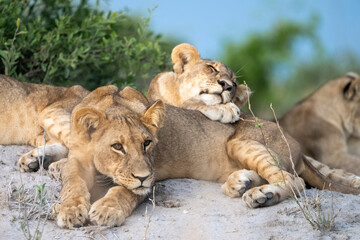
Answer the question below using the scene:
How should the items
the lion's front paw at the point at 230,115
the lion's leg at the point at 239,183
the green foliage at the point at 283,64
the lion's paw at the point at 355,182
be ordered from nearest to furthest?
the lion's leg at the point at 239,183 < the lion's front paw at the point at 230,115 < the lion's paw at the point at 355,182 < the green foliage at the point at 283,64

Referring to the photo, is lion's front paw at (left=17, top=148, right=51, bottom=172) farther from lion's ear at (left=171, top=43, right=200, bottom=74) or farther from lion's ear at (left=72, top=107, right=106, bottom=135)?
lion's ear at (left=171, top=43, right=200, bottom=74)

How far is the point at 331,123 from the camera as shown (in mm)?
7848

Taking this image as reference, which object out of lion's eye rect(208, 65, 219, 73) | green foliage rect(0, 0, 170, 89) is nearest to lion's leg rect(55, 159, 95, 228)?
lion's eye rect(208, 65, 219, 73)

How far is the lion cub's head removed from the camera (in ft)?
12.7

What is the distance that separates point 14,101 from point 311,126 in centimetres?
368

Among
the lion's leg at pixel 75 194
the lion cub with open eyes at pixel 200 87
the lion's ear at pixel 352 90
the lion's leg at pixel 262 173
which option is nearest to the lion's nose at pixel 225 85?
the lion cub with open eyes at pixel 200 87

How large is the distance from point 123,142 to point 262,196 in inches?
38.4

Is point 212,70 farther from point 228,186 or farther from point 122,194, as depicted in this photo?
point 122,194

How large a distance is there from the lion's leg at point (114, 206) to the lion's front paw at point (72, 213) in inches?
2.1

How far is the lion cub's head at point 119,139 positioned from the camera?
386 centimetres

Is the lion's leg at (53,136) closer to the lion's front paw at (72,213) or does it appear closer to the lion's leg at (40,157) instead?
the lion's leg at (40,157)

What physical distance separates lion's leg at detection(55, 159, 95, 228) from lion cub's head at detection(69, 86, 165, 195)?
5cm

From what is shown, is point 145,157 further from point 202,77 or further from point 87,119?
point 202,77

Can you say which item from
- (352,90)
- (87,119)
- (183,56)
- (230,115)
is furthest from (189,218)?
(352,90)
